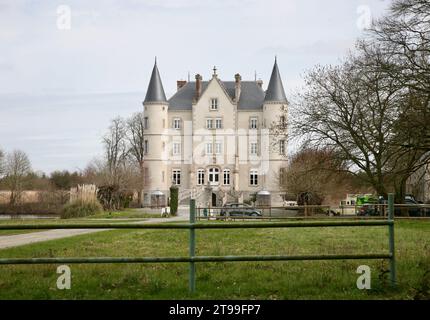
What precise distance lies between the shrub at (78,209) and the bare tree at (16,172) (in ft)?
66.6

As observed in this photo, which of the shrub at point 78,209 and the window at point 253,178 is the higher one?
the window at point 253,178

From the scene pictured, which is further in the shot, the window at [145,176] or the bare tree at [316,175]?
the window at [145,176]

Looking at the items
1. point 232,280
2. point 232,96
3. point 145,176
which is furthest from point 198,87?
point 232,280

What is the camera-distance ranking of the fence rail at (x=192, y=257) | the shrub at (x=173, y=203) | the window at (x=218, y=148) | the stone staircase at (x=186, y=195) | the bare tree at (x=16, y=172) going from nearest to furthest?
1. the fence rail at (x=192, y=257)
2. the shrub at (x=173, y=203)
3. the bare tree at (x=16, y=172)
4. the stone staircase at (x=186, y=195)
5. the window at (x=218, y=148)

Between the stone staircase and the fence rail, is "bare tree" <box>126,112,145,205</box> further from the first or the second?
the fence rail

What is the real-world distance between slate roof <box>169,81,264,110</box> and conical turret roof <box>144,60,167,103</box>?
191 cm

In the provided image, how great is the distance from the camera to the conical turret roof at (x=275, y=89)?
6706 centimetres

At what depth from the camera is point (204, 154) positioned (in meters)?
68.6

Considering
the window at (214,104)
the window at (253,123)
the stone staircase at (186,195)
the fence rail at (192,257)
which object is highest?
→ the window at (214,104)

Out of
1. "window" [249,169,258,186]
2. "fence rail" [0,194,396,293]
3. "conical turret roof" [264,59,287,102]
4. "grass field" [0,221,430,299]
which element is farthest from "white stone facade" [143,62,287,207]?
"fence rail" [0,194,396,293]

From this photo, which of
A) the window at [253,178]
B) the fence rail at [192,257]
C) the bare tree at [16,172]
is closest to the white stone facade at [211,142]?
the window at [253,178]

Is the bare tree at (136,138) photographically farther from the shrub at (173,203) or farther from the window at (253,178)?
the shrub at (173,203)

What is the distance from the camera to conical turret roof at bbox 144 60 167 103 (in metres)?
68.2
